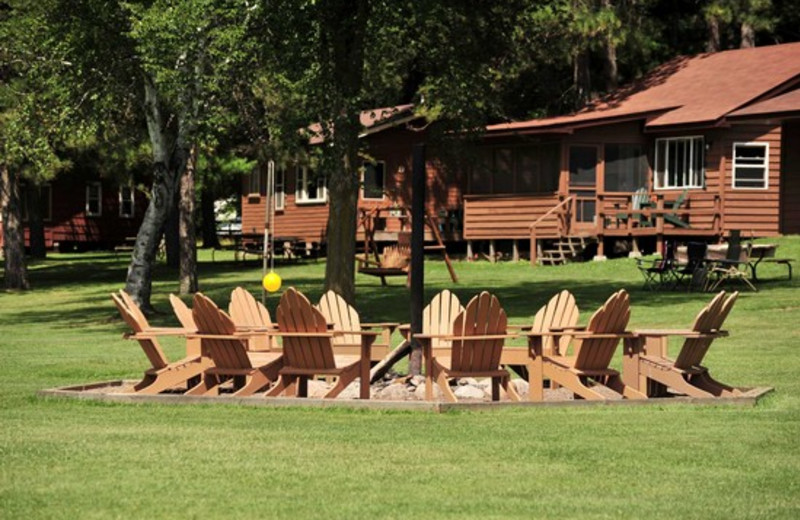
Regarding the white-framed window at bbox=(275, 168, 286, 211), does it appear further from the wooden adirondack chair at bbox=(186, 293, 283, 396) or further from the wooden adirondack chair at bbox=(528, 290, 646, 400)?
the wooden adirondack chair at bbox=(528, 290, 646, 400)

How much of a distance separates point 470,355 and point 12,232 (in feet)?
91.6

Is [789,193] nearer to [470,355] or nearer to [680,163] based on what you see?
[680,163]

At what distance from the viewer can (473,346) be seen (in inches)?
525

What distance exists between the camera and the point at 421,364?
588 inches

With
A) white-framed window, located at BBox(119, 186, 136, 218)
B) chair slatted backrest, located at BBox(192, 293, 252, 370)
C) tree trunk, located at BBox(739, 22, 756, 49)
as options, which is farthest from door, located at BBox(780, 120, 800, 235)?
white-framed window, located at BBox(119, 186, 136, 218)

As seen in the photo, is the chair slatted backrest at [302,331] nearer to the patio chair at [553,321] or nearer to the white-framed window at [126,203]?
the patio chair at [553,321]

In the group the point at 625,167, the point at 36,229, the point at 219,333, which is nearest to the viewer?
the point at 219,333

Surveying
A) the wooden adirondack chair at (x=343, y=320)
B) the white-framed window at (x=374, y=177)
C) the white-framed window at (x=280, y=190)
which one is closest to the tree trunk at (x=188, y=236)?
the white-framed window at (x=374, y=177)

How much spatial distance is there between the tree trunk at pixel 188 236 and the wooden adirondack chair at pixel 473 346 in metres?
20.2

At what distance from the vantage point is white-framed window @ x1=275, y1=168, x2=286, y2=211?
2068 inches

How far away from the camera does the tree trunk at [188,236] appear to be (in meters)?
34.6

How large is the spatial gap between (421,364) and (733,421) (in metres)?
3.99

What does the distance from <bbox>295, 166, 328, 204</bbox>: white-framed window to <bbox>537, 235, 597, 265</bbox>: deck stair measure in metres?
11.3

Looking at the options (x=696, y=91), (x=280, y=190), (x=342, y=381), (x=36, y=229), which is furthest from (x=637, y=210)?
(x=342, y=381)
